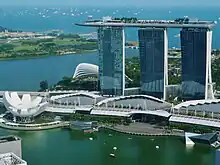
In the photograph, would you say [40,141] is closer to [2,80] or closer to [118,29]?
[118,29]

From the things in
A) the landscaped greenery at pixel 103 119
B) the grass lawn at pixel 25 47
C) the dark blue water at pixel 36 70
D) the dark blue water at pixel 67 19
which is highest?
the dark blue water at pixel 67 19

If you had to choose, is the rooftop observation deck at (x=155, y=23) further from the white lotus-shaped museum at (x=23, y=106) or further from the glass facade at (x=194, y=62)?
the white lotus-shaped museum at (x=23, y=106)

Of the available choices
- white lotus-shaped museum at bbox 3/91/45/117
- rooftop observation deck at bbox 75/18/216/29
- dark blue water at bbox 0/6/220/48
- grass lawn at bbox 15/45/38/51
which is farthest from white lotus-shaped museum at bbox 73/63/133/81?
dark blue water at bbox 0/6/220/48

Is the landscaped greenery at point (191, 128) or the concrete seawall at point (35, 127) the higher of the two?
the landscaped greenery at point (191, 128)

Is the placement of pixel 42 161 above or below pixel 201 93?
below

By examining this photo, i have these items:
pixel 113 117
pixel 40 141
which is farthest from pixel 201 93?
pixel 40 141

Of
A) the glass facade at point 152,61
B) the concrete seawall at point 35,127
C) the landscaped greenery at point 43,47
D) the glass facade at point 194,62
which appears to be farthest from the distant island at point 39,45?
the concrete seawall at point 35,127

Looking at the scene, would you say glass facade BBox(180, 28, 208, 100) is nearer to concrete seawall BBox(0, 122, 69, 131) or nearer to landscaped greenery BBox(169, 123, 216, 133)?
landscaped greenery BBox(169, 123, 216, 133)
